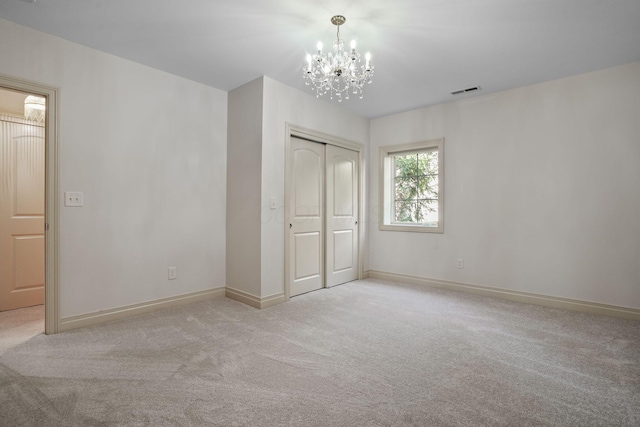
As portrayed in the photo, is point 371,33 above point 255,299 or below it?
above

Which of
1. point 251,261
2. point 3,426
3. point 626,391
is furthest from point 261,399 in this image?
point 626,391

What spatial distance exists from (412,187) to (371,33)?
2630 mm

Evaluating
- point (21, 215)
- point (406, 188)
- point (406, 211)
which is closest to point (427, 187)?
point (406, 188)

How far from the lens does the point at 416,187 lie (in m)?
4.78

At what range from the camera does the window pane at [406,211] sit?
4.80 meters

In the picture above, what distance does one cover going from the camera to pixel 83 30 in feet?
8.64

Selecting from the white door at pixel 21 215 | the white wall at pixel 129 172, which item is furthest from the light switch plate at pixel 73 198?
the white door at pixel 21 215

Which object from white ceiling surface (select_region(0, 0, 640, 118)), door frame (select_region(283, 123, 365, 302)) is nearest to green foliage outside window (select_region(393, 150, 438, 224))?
door frame (select_region(283, 123, 365, 302))

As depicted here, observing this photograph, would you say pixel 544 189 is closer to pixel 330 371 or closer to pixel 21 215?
pixel 330 371

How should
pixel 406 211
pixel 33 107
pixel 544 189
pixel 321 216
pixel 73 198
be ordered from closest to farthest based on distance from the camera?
pixel 73 198
pixel 33 107
pixel 544 189
pixel 321 216
pixel 406 211

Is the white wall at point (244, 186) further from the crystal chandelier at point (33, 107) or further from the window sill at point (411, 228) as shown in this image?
the window sill at point (411, 228)

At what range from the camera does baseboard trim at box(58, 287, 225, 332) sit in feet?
9.18

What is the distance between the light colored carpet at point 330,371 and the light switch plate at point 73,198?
44.6 inches

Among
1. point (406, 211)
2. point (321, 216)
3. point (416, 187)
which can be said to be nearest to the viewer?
point (321, 216)
